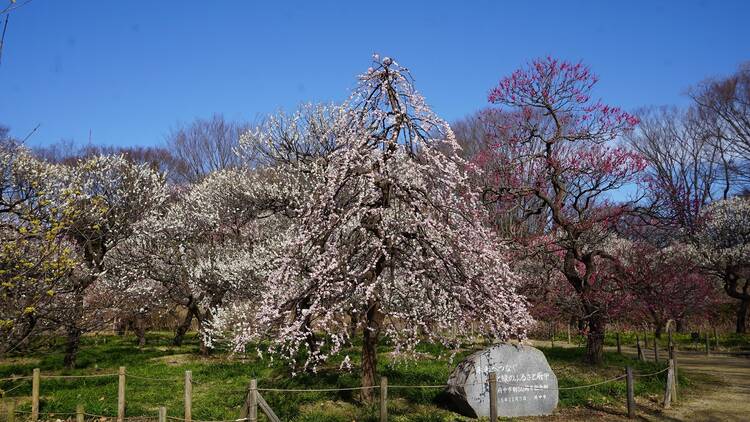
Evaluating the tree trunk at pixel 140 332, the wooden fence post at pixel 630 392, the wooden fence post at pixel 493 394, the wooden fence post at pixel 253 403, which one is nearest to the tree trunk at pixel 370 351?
the wooden fence post at pixel 493 394

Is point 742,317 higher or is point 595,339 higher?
point 595,339

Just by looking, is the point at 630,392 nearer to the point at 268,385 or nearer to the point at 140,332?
the point at 268,385

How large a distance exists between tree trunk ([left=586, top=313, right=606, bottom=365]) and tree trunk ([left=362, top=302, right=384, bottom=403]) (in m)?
8.37

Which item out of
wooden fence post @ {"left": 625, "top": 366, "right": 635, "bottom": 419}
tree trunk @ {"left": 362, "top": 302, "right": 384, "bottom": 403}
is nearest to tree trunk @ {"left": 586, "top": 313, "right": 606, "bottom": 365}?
wooden fence post @ {"left": 625, "top": 366, "right": 635, "bottom": 419}

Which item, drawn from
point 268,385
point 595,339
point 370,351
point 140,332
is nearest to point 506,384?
point 370,351

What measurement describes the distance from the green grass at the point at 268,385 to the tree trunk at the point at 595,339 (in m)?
0.37

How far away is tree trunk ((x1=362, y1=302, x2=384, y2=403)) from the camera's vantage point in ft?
37.6

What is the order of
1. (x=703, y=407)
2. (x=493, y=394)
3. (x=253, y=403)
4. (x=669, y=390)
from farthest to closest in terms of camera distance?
(x=703, y=407)
(x=669, y=390)
(x=493, y=394)
(x=253, y=403)

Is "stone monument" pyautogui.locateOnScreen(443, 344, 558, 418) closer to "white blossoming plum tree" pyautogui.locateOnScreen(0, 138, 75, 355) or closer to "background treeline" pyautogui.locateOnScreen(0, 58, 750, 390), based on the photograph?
"background treeline" pyautogui.locateOnScreen(0, 58, 750, 390)

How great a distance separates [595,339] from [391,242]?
378 inches

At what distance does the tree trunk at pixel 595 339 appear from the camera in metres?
17.2

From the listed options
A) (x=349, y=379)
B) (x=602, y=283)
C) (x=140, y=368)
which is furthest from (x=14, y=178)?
(x=602, y=283)

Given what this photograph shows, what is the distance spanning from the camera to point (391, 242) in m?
11.1

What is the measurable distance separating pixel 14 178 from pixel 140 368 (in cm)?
770
